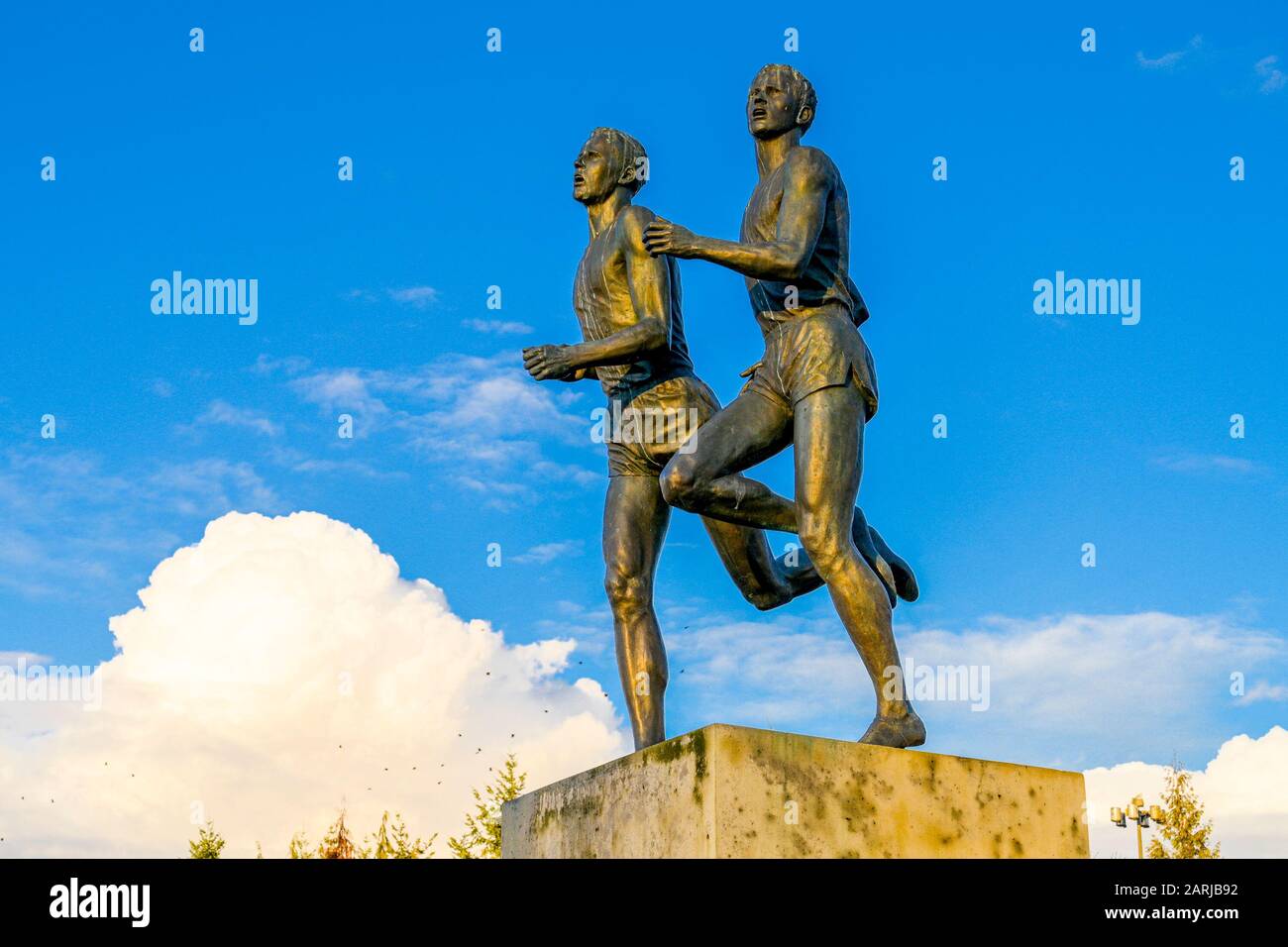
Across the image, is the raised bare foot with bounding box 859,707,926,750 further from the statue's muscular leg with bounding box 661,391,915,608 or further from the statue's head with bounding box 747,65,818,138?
the statue's head with bounding box 747,65,818,138

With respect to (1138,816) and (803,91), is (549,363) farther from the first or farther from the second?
(1138,816)

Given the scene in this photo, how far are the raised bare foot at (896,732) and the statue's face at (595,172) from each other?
3627 millimetres

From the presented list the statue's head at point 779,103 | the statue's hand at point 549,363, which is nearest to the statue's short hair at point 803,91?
the statue's head at point 779,103

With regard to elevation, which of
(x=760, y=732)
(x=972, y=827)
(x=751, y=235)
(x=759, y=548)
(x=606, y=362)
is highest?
(x=751, y=235)

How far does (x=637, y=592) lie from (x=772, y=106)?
281cm

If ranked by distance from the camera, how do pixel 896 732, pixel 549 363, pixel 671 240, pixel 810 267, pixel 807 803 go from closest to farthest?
1. pixel 807 803
2. pixel 896 732
3. pixel 671 240
4. pixel 810 267
5. pixel 549 363

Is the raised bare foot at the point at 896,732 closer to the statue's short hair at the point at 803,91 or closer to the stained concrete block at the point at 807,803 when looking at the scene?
the stained concrete block at the point at 807,803

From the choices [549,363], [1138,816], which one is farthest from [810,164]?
[1138,816]

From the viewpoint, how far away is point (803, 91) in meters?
8.50

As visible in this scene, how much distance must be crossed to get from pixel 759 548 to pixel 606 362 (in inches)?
53.3
